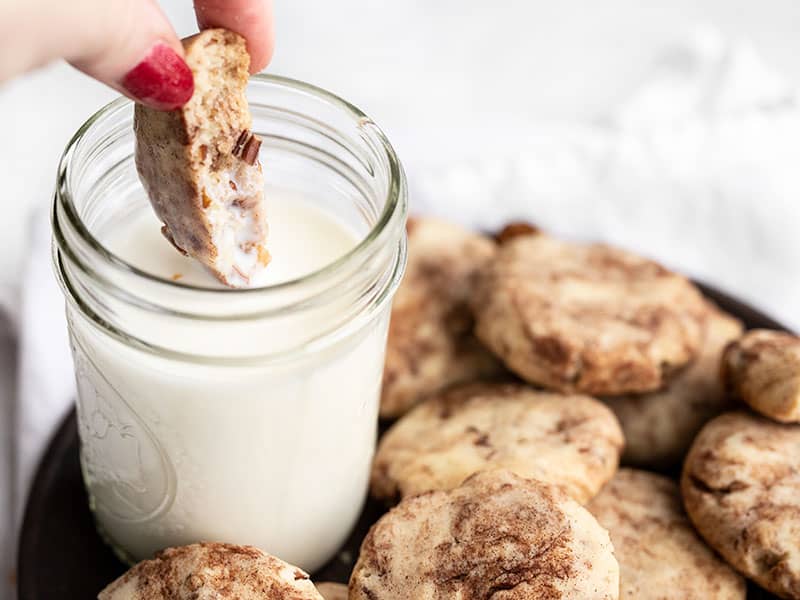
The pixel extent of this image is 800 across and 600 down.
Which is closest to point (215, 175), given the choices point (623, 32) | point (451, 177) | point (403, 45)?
point (451, 177)

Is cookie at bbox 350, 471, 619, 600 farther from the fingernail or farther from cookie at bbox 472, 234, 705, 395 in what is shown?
the fingernail

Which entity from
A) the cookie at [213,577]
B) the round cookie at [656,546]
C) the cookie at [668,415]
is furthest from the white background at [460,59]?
the cookie at [213,577]

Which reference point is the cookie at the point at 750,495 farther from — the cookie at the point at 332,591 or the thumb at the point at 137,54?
the thumb at the point at 137,54

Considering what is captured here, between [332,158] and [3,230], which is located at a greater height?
[332,158]

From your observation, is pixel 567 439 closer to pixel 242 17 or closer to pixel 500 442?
pixel 500 442

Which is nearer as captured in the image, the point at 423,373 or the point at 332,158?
the point at 332,158

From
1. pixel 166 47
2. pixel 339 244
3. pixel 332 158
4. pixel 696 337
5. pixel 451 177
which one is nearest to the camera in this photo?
pixel 166 47

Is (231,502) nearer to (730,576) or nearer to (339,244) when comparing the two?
(339,244)
